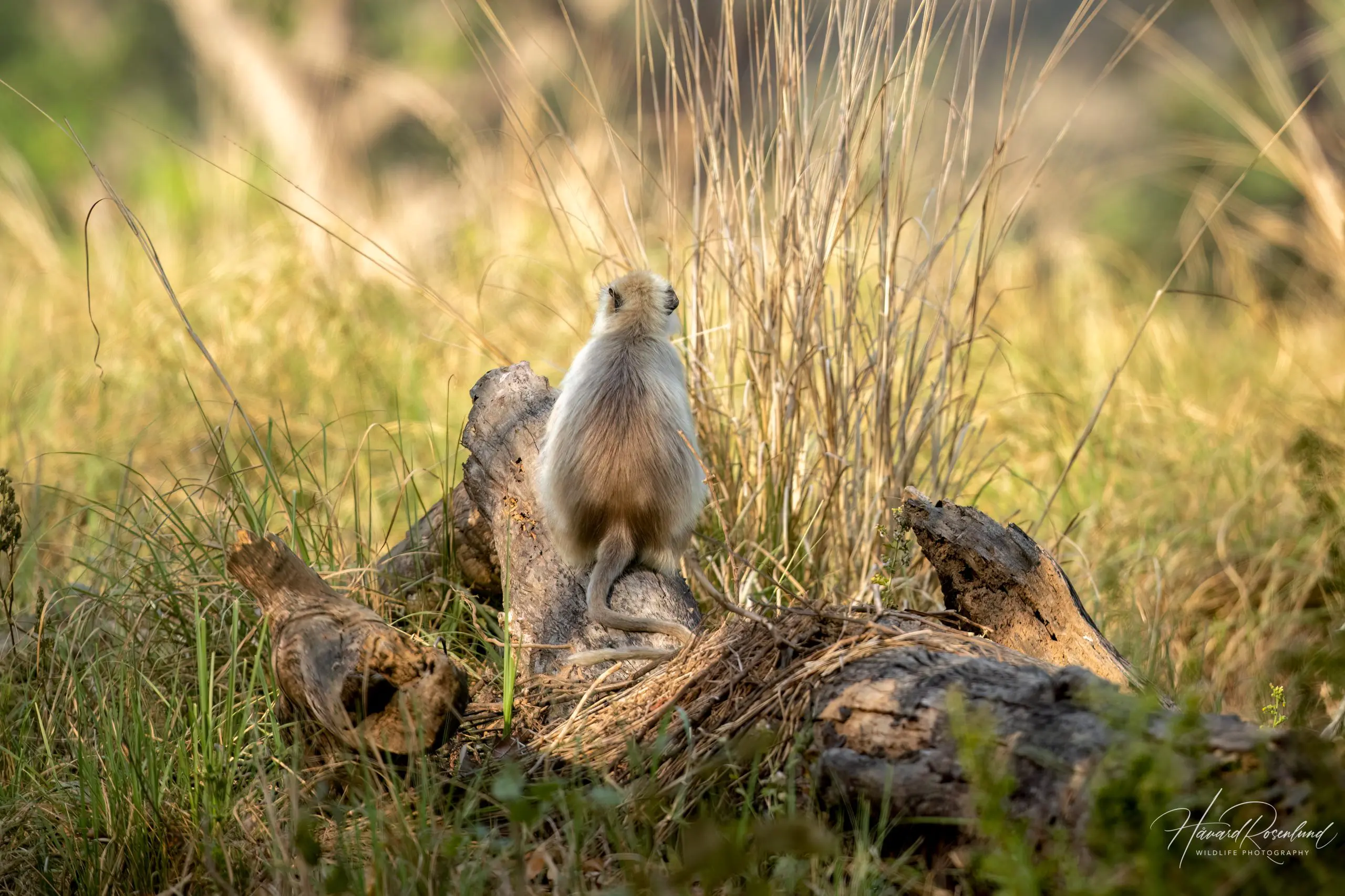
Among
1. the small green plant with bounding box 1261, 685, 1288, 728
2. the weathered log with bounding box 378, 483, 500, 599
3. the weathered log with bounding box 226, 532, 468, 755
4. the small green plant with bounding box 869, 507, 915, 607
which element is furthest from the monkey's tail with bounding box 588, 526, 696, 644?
the small green plant with bounding box 1261, 685, 1288, 728

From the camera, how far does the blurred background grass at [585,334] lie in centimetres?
346

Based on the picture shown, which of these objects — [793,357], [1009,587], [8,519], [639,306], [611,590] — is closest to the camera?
[1009,587]

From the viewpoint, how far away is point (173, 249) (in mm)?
7160

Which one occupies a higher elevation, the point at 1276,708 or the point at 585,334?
the point at 585,334

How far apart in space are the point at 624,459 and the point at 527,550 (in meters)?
0.34

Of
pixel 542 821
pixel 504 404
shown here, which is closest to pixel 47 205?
pixel 504 404

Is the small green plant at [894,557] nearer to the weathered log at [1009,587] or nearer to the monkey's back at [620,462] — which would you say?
the weathered log at [1009,587]

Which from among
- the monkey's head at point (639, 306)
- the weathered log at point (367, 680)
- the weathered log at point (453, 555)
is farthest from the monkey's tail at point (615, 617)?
the monkey's head at point (639, 306)

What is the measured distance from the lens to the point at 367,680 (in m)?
2.16

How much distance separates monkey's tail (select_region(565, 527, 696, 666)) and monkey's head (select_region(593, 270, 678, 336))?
57 centimetres

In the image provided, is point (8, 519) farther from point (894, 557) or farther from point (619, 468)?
point (894, 557)

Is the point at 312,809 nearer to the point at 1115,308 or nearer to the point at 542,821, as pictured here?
the point at 542,821

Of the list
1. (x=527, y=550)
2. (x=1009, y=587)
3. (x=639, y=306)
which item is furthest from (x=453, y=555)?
(x=1009, y=587)

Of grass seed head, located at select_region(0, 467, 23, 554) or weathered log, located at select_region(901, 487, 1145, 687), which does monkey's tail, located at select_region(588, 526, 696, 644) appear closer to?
weathered log, located at select_region(901, 487, 1145, 687)
